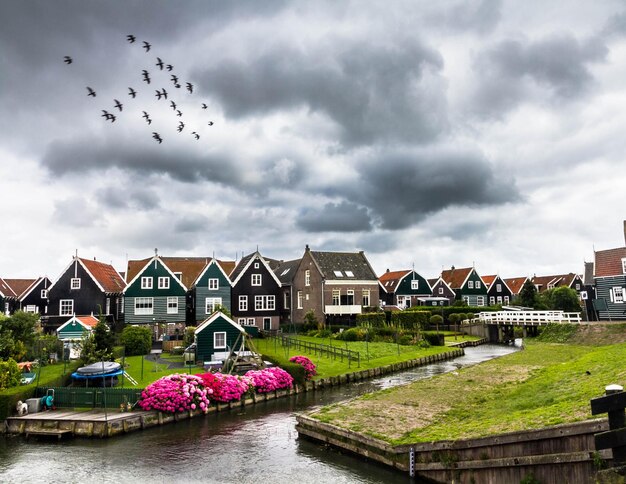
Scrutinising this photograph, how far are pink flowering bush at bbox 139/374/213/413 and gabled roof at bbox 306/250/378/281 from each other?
135 feet

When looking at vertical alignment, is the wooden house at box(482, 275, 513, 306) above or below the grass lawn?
above

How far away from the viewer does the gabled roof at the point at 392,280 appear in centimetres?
8650

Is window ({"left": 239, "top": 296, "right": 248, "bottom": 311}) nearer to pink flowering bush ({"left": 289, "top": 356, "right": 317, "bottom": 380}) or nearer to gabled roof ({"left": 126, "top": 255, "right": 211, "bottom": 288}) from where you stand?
gabled roof ({"left": 126, "top": 255, "right": 211, "bottom": 288})

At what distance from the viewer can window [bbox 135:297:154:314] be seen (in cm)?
5691

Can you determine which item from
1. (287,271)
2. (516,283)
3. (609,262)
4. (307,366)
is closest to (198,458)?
(307,366)

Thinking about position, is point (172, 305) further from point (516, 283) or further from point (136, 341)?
point (516, 283)

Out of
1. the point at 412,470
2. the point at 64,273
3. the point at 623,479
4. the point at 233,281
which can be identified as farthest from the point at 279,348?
the point at 623,479

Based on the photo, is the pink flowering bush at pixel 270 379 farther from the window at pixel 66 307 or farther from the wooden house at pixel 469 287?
the wooden house at pixel 469 287

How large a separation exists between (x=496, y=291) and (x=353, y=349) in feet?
189

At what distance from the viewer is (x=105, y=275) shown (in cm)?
→ 6147

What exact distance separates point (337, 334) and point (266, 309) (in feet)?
34.4

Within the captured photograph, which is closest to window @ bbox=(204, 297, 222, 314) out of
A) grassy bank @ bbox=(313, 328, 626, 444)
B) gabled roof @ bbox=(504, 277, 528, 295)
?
grassy bank @ bbox=(313, 328, 626, 444)

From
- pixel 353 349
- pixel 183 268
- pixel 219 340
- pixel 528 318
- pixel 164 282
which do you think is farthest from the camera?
pixel 183 268

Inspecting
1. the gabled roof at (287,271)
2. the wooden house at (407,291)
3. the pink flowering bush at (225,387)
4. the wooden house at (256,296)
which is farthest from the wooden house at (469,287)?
the pink flowering bush at (225,387)
